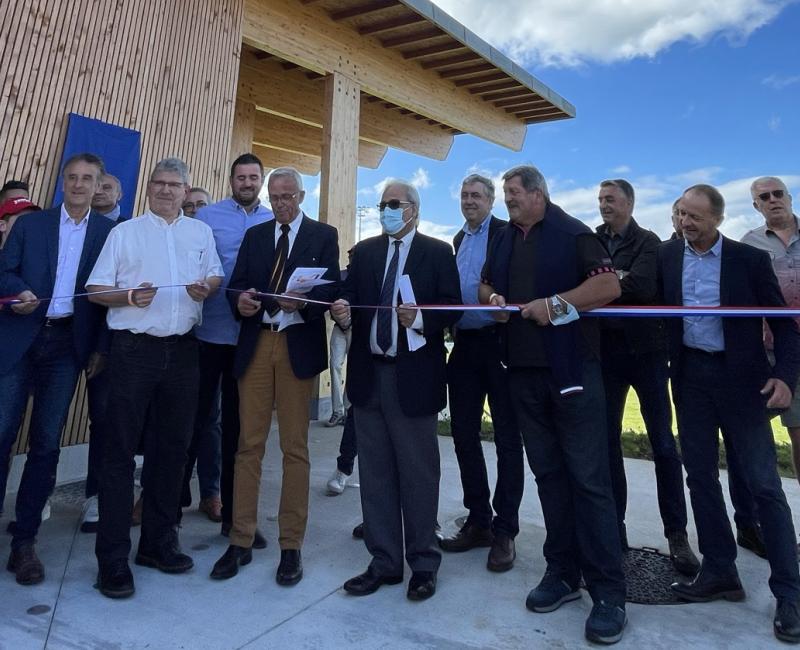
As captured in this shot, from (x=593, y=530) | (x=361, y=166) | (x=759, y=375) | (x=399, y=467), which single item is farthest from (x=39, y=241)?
(x=361, y=166)

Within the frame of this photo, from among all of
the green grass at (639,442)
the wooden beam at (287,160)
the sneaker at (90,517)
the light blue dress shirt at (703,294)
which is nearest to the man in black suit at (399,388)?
the light blue dress shirt at (703,294)

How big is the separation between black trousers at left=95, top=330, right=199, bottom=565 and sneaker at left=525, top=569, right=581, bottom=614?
192 centimetres

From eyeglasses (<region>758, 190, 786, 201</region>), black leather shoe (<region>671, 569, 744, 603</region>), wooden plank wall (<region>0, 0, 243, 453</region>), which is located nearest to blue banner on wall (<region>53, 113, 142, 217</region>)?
wooden plank wall (<region>0, 0, 243, 453</region>)

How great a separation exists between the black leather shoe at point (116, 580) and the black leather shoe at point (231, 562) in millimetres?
393

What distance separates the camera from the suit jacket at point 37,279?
286 cm

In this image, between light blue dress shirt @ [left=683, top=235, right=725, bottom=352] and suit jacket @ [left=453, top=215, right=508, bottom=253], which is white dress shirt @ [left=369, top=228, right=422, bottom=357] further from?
light blue dress shirt @ [left=683, top=235, right=725, bottom=352]

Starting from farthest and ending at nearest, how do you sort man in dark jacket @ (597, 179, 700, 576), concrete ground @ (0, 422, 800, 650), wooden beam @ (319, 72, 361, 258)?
wooden beam @ (319, 72, 361, 258)
man in dark jacket @ (597, 179, 700, 576)
concrete ground @ (0, 422, 800, 650)

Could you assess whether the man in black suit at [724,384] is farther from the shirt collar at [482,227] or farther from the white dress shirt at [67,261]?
the white dress shirt at [67,261]

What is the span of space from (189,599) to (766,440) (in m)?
2.79

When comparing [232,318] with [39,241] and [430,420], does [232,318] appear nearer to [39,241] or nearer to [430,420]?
[39,241]

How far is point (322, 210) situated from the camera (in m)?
7.29

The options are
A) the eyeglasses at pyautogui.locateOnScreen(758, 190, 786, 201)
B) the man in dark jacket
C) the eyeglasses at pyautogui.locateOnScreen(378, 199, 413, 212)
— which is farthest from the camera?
the eyeglasses at pyautogui.locateOnScreen(758, 190, 786, 201)

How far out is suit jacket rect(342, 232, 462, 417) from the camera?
9.34 feet

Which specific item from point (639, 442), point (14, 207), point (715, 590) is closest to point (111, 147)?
point (14, 207)
